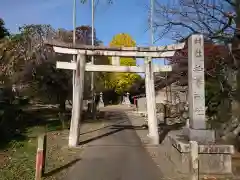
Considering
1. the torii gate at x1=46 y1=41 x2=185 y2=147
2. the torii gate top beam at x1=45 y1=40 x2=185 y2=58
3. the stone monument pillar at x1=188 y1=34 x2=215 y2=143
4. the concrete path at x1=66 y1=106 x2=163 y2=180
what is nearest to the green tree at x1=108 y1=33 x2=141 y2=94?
the concrete path at x1=66 y1=106 x2=163 y2=180

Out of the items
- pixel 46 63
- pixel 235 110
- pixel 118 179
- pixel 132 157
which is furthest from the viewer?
pixel 46 63

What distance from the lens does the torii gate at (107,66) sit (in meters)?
15.0

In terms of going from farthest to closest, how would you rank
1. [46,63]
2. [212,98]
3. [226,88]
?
1. [46,63]
2. [212,98]
3. [226,88]

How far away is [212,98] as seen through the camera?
21.8m

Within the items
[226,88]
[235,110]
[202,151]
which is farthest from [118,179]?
[226,88]

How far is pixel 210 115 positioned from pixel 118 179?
48.1ft

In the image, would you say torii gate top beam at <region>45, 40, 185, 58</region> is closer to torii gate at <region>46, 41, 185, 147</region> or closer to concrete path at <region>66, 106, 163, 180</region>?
torii gate at <region>46, 41, 185, 147</region>

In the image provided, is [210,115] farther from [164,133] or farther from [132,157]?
[132,157]

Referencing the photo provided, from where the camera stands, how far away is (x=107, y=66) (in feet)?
51.7

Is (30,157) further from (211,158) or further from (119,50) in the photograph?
(211,158)

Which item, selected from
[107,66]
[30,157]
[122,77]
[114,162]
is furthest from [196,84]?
[122,77]

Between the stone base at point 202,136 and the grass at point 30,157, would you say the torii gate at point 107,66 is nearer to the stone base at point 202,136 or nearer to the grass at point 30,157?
the grass at point 30,157

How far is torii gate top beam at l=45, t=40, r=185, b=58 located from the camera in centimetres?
1494

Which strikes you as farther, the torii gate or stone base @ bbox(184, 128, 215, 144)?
the torii gate
